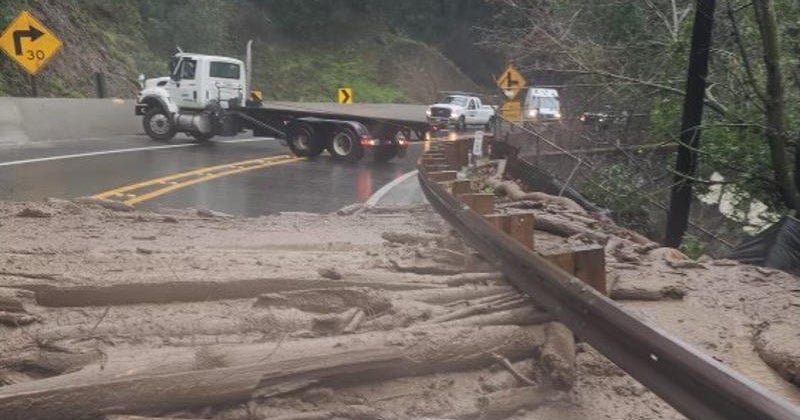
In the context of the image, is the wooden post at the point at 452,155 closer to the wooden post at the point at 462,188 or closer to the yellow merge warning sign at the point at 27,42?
the wooden post at the point at 462,188

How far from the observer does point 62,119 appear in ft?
67.9

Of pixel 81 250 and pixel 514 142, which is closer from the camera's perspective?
pixel 81 250

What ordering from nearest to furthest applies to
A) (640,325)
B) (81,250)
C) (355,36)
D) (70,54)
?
(640,325) < (81,250) < (70,54) < (355,36)

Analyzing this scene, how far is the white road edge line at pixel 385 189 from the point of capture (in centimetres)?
1168

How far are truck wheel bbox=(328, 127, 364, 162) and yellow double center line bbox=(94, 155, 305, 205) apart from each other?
1.19 meters

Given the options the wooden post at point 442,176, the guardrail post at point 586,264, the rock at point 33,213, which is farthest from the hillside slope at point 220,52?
the guardrail post at point 586,264

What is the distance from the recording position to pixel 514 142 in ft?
53.6

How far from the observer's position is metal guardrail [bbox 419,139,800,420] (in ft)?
7.97

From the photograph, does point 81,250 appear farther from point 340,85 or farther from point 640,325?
point 340,85

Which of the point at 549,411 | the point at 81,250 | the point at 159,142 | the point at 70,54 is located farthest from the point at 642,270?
the point at 70,54

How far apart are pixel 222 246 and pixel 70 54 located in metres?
25.1

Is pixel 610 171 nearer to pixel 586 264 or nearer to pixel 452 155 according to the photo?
pixel 452 155

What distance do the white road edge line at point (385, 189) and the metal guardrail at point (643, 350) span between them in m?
6.37

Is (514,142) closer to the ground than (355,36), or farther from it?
closer to the ground
